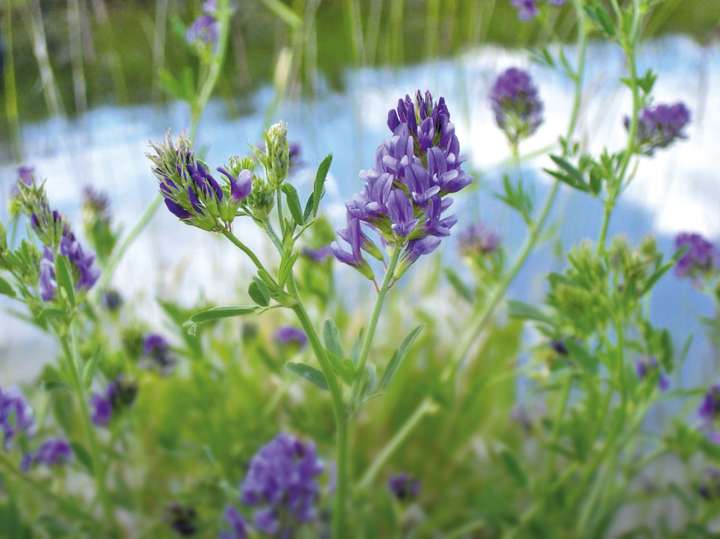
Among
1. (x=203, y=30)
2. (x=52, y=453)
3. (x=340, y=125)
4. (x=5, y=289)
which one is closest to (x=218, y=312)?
(x=5, y=289)

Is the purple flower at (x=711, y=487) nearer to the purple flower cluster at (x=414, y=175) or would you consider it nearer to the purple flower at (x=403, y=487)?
the purple flower at (x=403, y=487)

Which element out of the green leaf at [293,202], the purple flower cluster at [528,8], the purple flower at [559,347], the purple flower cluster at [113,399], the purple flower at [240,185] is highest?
the purple flower cluster at [528,8]

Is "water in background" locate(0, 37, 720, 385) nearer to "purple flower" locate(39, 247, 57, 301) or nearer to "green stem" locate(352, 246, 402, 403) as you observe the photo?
"purple flower" locate(39, 247, 57, 301)

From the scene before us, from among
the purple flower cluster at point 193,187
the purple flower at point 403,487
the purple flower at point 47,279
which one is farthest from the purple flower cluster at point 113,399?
the purple flower cluster at point 193,187

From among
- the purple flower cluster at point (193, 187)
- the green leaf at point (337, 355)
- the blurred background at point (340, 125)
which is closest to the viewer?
the purple flower cluster at point (193, 187)

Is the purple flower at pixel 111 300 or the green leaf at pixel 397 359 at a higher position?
the green leaf at pixel 397 359

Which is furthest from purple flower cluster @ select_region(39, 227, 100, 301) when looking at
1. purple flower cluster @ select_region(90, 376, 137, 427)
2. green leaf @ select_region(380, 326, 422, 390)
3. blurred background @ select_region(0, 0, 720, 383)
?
green leaf @ select_region(380, 326, 422, 390)

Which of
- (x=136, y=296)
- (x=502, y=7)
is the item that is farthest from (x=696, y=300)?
(x=502, y=7)
